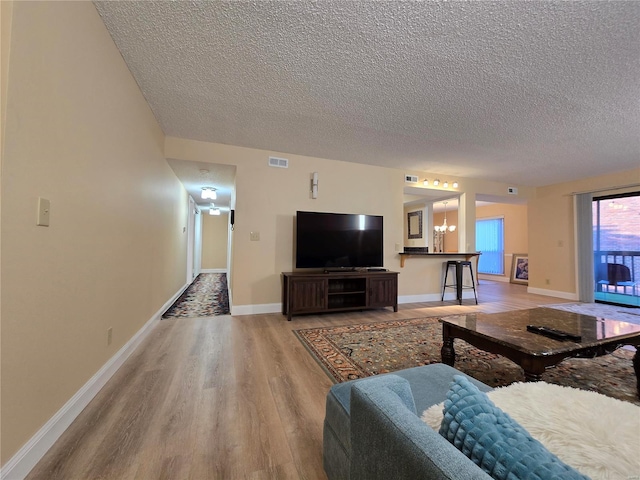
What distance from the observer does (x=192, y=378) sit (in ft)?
6.48

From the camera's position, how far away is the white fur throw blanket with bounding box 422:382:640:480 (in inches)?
17.5

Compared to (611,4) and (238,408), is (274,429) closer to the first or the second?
(238,408)

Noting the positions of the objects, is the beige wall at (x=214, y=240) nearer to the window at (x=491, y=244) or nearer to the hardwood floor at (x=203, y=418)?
the hardwood floor at (x=203, y=418)

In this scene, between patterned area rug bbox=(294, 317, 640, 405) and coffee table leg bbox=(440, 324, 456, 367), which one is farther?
coffee table leg bbox=(440, 324, 456, 367)

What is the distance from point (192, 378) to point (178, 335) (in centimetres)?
112

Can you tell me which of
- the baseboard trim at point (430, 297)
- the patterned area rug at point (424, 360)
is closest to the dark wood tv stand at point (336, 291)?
the patterned area rug at point (424, 360)

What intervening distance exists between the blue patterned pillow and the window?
31.5 feet

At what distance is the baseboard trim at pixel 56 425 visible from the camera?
109 cm

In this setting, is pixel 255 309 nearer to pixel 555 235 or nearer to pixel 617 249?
pixel 555 235

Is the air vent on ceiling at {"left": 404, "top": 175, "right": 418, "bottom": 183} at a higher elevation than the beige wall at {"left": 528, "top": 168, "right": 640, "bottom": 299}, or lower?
higher

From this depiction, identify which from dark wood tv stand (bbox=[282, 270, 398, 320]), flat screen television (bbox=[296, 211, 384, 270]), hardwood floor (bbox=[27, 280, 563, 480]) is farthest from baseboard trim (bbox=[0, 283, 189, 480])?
flat screen television (bbox=[296, 211, 384, 270])

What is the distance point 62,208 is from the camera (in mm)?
1381

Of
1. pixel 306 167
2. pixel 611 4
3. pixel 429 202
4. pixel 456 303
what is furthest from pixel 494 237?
pixel 611 4

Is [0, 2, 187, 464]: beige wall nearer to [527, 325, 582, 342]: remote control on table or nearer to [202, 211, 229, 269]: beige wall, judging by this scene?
[527, 325, 582, 342]: remote control on table
